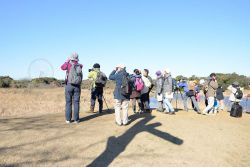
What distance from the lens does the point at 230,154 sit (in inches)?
393

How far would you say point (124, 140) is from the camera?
9758mm

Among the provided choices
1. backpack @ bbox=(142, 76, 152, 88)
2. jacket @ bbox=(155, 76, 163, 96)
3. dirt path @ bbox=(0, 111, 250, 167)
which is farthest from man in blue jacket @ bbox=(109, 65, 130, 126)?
jacket @ bbox=(155, 76, 163, 96)

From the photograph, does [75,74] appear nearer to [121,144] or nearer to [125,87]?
[125,87]

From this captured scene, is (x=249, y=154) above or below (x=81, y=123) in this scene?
below

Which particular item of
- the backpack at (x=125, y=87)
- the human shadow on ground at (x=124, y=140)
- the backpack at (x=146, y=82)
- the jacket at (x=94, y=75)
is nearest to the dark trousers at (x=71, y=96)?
the backpack at (x=125, y=87)

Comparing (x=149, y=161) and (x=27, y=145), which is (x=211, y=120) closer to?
(x=149, y=161)

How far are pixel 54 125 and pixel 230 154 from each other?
5.63 metres

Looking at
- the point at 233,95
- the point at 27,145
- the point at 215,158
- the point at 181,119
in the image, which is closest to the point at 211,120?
the point at 181,119

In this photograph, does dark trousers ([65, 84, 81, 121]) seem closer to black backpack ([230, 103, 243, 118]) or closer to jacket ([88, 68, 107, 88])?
jacket ([88, 68, 107, 88])

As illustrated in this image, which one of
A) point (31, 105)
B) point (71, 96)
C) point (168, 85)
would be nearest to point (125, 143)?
point (71, 96)

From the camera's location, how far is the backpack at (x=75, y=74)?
11.4 metres

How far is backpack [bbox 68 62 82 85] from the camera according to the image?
11422mm

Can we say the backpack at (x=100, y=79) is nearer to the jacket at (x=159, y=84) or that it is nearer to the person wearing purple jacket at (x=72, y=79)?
the person wearing purple jacket at (x=72, y=79)

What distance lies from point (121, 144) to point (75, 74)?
129 inches
